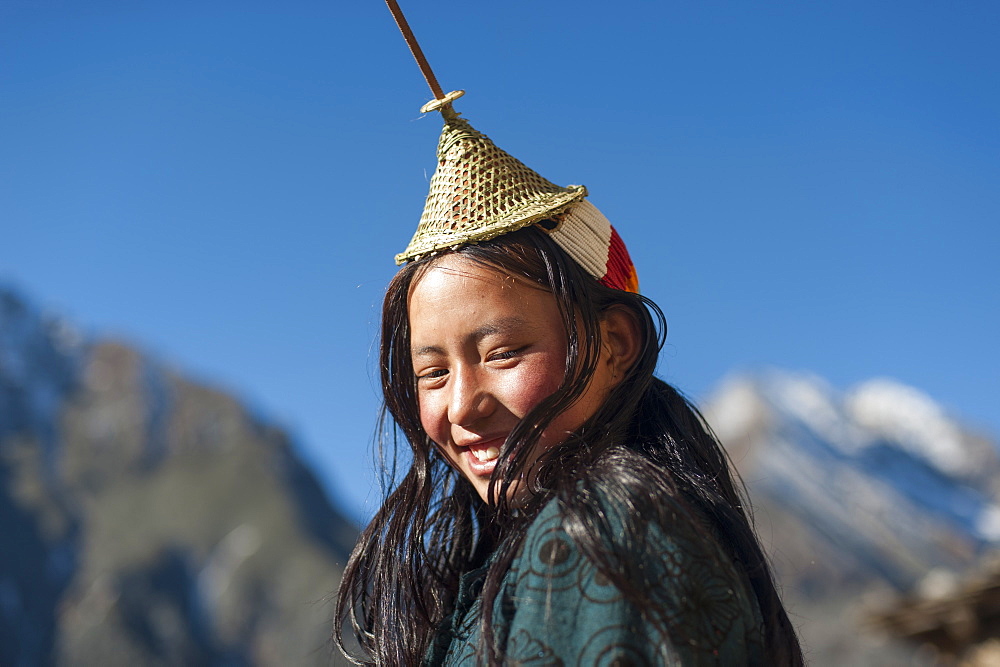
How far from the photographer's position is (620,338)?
6.64ft

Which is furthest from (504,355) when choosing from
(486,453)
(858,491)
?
(858,491)

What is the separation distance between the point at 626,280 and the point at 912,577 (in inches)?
2626

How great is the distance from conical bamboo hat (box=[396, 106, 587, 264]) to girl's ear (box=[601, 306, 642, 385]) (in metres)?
0.25

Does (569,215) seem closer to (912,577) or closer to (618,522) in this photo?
(618,522)

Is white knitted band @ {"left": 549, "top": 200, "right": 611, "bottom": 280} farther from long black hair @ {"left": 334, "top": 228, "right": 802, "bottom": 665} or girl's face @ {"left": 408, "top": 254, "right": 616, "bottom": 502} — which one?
girl's face @ {"left": 408, "top": 254, "right": 616, "bottom": 502}

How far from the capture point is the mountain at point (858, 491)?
2002 inches

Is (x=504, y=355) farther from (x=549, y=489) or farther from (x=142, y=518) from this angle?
(x=142, y=518)

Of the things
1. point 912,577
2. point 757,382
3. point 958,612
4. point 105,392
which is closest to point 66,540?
point 105,392

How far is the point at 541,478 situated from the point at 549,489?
0.18 feet

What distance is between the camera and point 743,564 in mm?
1672

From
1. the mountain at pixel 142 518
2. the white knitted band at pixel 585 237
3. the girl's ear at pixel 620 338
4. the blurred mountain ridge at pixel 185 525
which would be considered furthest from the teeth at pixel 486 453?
the mountain at pixel 142 518

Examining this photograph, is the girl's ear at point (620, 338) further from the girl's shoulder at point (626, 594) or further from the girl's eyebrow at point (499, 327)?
the girl's shoulder at point (626, 594)

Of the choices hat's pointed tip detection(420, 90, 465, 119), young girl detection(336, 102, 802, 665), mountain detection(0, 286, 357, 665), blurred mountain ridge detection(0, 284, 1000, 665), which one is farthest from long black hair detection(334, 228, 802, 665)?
mountain detection(0, 286, 357, 665)

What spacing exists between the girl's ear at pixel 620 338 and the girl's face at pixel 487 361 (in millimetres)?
12
